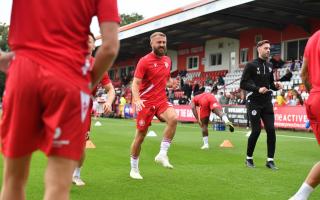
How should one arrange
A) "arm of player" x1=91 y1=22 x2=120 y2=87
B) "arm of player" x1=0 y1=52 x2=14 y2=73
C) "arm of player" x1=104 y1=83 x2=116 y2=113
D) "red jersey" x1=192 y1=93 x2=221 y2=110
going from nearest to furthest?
1. "arm of player" x1=91 y1=22 x2=120 y2=87
2. "arm of player" x1=0 y1=52 x2=14 y2=73
3. "arm of player" x1=104 y1=83 x2=116 y2=113
4. "red jersey" x1=192 y1=93 x2=221 y2=110

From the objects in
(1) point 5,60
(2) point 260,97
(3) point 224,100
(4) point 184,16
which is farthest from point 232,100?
(1) point 5,60

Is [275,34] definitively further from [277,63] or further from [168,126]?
[168,126]

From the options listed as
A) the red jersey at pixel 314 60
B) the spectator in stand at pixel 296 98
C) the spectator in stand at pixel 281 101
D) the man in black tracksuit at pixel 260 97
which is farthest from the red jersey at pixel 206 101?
the spectator in stand at pixel 281 101

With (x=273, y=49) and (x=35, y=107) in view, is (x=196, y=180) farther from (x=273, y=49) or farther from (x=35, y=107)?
(x=273, y=49)

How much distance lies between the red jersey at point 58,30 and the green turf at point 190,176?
3.37 metres

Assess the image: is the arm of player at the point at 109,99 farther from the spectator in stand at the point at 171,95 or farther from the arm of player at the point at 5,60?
the spectator in stand at the point at 171,95

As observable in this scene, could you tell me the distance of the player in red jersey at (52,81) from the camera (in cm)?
255

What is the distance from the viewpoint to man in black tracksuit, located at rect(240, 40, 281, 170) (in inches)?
342

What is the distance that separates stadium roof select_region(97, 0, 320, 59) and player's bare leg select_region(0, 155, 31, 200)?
2247cm

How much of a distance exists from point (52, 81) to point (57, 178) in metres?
0.50

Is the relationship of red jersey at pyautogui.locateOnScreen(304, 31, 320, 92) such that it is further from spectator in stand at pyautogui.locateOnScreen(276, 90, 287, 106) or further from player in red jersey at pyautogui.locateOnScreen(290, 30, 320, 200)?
spectator in stand at pyautogui.locateOnScreen(276, 90, 287, 106)

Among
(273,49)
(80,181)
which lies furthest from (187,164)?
(273,49)

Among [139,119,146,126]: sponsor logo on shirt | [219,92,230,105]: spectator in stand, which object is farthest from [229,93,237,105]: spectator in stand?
[139,119,146,126]: sponsor logo on shirt

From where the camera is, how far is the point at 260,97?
8750 mm
